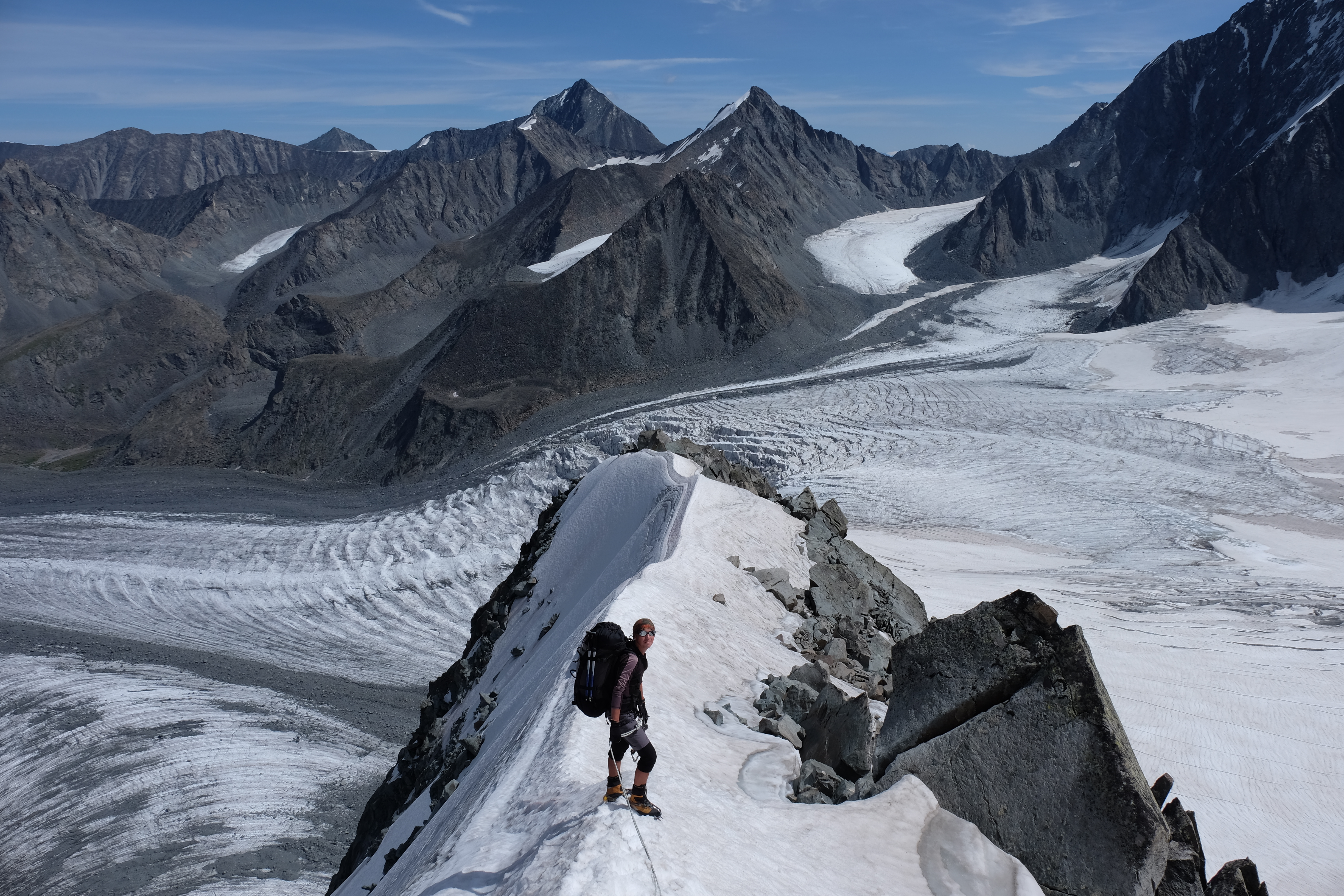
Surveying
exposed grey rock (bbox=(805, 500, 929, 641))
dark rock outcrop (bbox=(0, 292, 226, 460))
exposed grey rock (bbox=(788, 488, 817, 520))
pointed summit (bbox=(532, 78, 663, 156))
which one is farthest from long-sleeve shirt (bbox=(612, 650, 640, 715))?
pointed summit (bbox=(532, 78, 663, 156))

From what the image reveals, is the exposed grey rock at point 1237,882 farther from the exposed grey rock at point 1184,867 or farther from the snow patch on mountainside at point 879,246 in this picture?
the snow patch on mountainside at point 879,246

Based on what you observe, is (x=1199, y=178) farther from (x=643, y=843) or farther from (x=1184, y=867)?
(x=643, y=843)

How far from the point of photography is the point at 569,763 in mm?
7496

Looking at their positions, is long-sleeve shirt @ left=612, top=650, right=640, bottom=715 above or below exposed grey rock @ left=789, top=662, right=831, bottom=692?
above

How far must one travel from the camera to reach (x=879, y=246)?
98125 mm

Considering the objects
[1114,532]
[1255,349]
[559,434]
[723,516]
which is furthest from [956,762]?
[1255,349]

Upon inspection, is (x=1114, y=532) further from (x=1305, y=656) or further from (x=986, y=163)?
(x=986, y=163)

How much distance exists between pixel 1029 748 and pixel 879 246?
9631cm

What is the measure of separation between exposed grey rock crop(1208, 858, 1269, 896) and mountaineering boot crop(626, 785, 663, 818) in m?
4.43

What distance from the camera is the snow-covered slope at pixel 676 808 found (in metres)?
6.14

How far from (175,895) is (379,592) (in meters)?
15.2

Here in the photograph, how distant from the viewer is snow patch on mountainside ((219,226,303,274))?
423 feet

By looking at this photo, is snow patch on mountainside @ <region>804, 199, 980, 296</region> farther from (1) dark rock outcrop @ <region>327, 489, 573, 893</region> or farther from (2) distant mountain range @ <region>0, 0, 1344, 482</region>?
(1) dark rock outcrop @ <region>327, 489, 573, 893</region>

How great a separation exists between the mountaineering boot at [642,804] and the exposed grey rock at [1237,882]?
4.43 m
